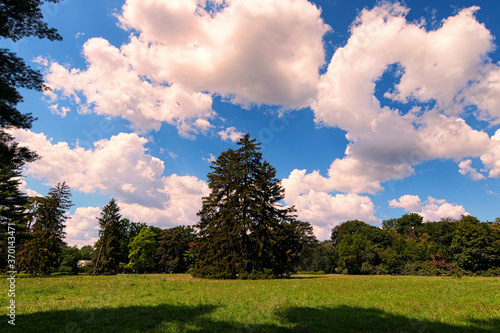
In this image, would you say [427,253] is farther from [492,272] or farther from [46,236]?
[46,236]

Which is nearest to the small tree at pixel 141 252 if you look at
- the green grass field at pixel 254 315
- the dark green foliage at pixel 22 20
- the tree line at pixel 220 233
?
the tree line at pixel 220 233

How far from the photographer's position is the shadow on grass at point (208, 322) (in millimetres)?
8039

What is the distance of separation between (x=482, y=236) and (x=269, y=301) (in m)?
63.0

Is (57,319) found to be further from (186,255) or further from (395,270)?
(395,270)

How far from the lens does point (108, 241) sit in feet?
173

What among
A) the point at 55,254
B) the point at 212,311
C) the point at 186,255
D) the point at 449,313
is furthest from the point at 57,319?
the point at 186,255

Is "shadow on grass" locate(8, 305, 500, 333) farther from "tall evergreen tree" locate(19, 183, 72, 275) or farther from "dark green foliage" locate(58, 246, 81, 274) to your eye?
"dark green foliage" locate(58, 246, 81, 274)

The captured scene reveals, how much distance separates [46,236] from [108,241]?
11.4m

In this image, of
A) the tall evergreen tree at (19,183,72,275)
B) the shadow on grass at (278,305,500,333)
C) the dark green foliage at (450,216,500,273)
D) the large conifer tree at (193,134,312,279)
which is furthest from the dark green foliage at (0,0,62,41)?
the dark green foliage at (450,216,500,273)

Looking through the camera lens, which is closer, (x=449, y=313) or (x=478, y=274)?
(x=449, y=313)

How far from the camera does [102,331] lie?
310 inches

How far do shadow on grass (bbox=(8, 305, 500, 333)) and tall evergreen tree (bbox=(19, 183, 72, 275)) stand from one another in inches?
1740

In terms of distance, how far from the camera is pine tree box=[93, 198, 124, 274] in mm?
51934

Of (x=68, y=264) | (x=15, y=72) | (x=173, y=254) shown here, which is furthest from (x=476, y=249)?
(x=68, y=264)
